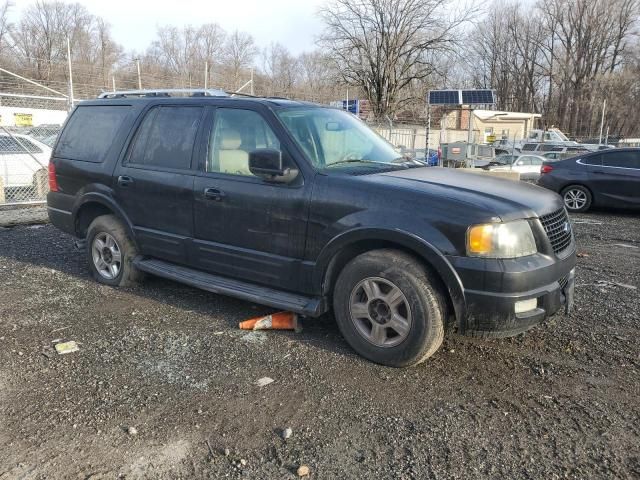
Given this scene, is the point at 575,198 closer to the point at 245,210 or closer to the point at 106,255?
the point at 245,210

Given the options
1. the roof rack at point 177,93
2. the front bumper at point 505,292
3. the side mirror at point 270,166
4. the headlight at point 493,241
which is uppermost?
the roof rack at point 177,93

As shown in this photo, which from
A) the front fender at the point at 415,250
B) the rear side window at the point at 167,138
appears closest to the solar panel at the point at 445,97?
the rear side window at the point at 167,138

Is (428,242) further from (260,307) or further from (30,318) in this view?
(30,318)

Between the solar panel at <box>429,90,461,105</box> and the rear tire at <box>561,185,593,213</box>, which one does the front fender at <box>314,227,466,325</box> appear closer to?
the rear tire at <box>561,185,593,213</box>

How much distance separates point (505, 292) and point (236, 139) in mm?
2465

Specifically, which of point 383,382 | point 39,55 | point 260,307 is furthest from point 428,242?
point 39,55

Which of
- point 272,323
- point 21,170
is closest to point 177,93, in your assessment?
point 272,323

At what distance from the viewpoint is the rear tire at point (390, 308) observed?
3.42 m

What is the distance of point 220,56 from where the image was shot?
5488cm

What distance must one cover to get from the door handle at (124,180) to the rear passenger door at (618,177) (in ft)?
31.0

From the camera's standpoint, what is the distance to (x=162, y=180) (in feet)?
15.4

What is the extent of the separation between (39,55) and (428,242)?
55910mm

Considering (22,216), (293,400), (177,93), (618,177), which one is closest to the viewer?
(293,400)

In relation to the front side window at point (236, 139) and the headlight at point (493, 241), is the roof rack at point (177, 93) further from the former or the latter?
the headlight at point (493, 241)
